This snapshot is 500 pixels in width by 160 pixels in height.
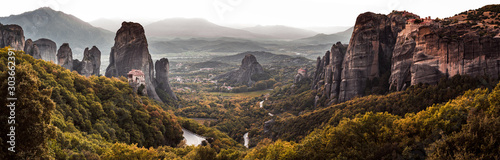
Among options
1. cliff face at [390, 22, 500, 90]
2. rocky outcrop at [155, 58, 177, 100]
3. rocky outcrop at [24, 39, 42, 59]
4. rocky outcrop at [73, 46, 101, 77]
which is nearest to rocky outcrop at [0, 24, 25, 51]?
rocky outcrop at [24, 39, 42, 59]

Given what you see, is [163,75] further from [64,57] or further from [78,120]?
[78,120]

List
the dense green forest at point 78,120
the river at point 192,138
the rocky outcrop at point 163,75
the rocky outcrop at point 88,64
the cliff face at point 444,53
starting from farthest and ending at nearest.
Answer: the rocky outcrop at point 163,75, the rocky outcrop at point 88,64, the river at point 192,138, the cliff face at point 444,53, the dense green forest at point 78,120

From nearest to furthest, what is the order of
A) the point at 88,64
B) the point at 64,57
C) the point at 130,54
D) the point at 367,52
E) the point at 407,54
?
the point at 407,54 → the point at 367,52 → the point at 64,57 → the point at 88,64 → the point at 130,54

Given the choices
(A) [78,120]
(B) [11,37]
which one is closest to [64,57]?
(B) [11,37]

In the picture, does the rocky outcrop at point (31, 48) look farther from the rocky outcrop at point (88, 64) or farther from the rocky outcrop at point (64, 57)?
the rocky outcrop at point (88, 64)

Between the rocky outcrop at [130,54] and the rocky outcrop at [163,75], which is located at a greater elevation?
the rocky outcrop at [130,54]

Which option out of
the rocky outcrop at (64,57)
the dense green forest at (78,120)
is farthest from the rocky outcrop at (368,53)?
the rocky outcrop at (64,57)

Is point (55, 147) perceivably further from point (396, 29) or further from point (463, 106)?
point (396, 29)
